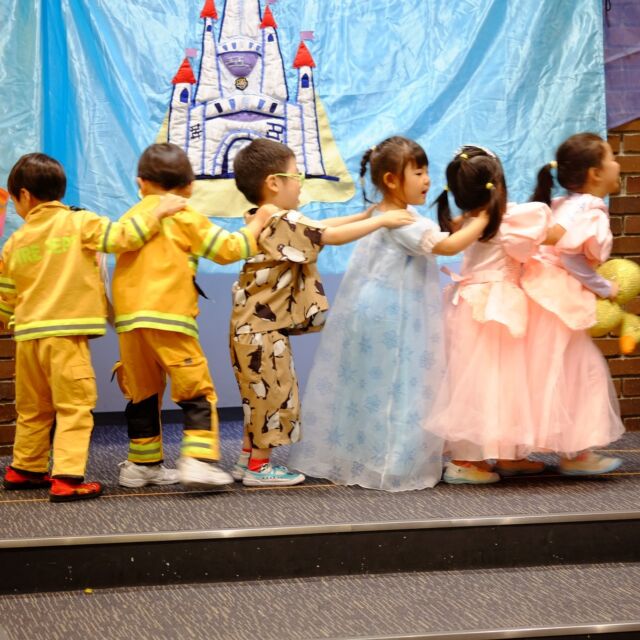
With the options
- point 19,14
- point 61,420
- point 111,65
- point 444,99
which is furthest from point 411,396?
point 19,14

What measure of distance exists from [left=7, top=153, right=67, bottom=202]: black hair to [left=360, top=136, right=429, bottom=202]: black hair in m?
0.94

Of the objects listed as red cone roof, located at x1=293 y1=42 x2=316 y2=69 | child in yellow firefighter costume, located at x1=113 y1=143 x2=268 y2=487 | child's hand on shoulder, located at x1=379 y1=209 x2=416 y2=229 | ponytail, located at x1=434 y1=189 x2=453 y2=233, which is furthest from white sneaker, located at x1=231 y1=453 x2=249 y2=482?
red cone roof, located at x1=293 y1=42 x2=316 y2=69

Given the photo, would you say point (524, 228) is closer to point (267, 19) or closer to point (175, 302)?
point (175, 302)

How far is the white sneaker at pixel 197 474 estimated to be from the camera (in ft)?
9.66

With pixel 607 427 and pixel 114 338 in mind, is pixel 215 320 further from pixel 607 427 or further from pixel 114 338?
pixel 607 427

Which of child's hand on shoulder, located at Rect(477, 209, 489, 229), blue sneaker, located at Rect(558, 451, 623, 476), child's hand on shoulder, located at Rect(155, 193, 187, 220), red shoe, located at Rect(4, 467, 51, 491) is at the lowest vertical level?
blue sneaker, located at Rect(558, 451, 623, 476)

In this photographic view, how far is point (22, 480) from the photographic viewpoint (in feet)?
10.2

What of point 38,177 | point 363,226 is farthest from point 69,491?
point 363,226

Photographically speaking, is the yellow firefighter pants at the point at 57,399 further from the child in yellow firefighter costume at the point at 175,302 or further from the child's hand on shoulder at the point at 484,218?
the child's hand on shoulder at the point at 484,218

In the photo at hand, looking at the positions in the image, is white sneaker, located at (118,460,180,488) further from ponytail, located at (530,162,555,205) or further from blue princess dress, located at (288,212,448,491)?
ponytail, located at (530,162,555,205)

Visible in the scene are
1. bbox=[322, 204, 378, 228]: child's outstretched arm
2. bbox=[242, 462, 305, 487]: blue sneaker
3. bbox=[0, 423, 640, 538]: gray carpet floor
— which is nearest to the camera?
bbox=[0, 423, 640, 538]: gray carpet floor

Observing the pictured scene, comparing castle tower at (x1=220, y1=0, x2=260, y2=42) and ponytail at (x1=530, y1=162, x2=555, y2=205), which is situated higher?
castle tower at (x1=220, y1=0, x2=260, y2=42)

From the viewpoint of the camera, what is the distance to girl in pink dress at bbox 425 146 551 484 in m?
3.07

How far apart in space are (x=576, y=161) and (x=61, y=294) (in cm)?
166
